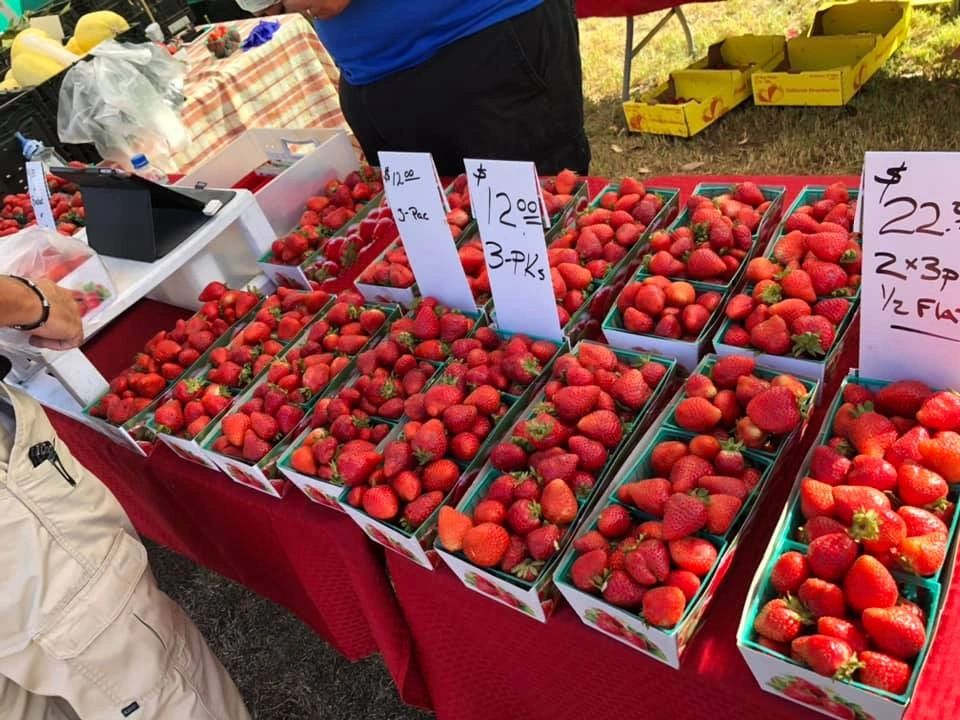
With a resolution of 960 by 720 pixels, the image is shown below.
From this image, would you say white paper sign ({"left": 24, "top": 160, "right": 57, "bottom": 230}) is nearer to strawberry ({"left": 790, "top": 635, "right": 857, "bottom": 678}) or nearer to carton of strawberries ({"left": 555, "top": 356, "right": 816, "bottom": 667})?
carton of strawberries ({"left": 555, "top": 356, "right": 816, "bottom": 667})

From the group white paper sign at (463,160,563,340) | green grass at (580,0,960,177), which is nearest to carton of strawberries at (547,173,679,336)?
white paper sign at (463,160,563,340)

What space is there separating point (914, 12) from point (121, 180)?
15.9 feet

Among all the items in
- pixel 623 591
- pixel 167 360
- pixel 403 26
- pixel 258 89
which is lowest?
pixel 258 89

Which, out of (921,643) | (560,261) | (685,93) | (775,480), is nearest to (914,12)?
(685,93)

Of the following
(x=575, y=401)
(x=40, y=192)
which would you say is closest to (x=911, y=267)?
(x=575, y=401)

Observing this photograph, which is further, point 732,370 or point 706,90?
point 706,90

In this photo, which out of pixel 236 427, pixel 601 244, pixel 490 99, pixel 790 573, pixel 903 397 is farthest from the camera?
pixel 490 99

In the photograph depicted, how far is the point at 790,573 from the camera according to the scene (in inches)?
33.8

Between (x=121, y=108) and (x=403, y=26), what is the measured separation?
2.00m

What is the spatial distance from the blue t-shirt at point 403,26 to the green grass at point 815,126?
2152 mm

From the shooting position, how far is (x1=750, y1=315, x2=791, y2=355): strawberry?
1147 millimetres

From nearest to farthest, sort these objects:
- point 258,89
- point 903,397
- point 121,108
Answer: point 903,397
point 121,108
point 258,89

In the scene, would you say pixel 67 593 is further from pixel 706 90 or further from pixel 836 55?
pixel 836 55

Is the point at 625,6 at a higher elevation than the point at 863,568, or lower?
lower
